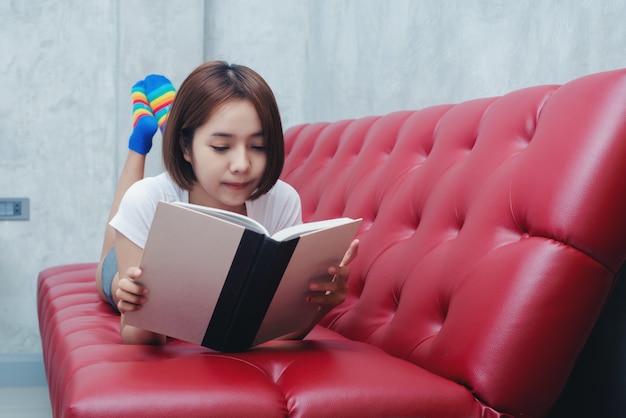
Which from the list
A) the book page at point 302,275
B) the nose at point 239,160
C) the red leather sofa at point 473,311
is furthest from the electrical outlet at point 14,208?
the book page at point 302,275

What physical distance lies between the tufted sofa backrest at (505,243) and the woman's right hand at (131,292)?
484 mm

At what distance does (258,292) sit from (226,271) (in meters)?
0.07

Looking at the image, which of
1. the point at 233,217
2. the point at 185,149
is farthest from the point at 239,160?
the point at 233,217

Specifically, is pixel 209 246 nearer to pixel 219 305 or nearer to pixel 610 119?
pixel 219 305

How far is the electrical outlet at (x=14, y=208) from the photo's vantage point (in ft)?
11.2

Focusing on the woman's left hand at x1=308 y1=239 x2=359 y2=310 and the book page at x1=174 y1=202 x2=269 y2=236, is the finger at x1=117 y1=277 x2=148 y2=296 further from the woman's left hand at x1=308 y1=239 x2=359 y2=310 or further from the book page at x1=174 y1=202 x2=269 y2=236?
the woman's left hand at x1=308 y1=239 x2=359 y2=310

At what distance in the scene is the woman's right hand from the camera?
1.28 m

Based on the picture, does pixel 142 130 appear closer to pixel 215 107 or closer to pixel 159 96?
pixel 159 96

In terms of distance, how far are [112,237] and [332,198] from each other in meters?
0.71

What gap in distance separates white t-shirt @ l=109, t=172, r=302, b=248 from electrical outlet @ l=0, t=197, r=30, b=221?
6.43 ft

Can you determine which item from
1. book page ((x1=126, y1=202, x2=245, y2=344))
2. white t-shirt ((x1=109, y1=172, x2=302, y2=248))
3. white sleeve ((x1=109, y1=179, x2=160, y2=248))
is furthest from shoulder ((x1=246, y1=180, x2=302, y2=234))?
book page ((x1=126, y1=202, x2=245, y2=344))

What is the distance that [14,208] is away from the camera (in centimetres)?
344

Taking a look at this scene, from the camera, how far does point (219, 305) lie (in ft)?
4.33

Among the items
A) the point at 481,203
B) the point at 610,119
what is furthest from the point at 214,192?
the point at 610,119
